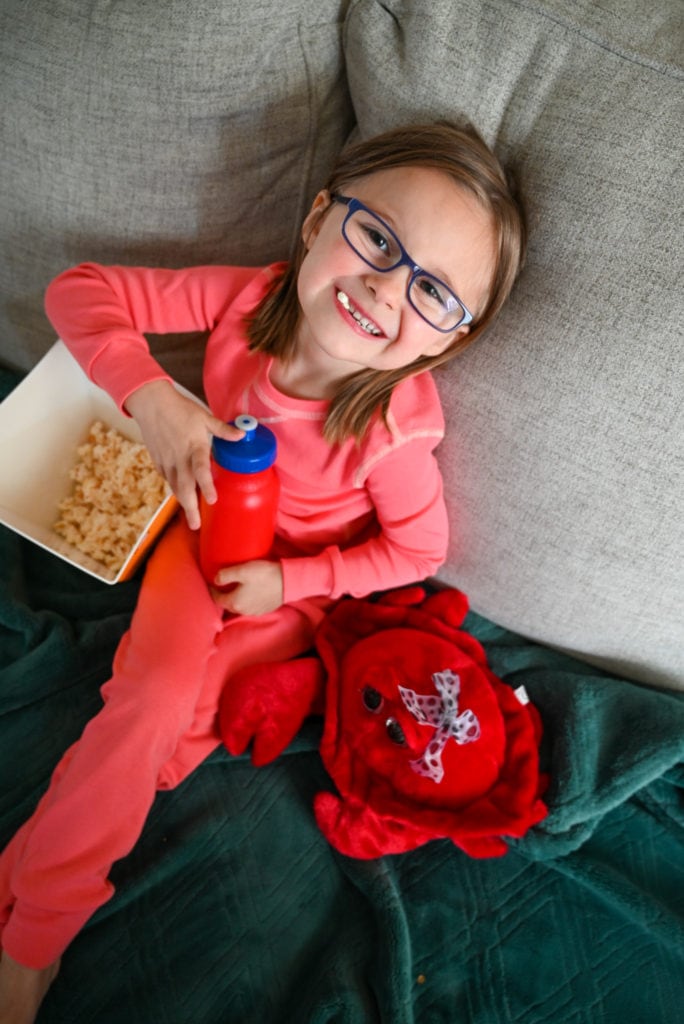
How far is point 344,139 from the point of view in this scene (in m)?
1.02

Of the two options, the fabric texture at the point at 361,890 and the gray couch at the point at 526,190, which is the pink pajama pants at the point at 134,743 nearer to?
the fabric texture at the point at 361,890

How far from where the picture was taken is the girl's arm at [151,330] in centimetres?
88

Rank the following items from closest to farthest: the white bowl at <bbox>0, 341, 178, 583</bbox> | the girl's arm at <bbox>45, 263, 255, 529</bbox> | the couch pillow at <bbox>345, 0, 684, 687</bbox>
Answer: the couch pillow at <bbox>345, 0, 684, 687</bbox> < the girl's arm at <bbox>45, 263, 255, 529</bbox> < the white bowl at <bbox>0, 341, 178, 583</bbox>

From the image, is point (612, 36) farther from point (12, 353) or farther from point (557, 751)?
point (12, 353)

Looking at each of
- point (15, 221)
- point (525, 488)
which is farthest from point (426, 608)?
point (15, 221)

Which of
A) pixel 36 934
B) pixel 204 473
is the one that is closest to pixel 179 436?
pixel 204 473

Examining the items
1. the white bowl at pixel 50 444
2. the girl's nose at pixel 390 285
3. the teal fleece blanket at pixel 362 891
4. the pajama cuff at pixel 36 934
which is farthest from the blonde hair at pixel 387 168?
the pajama cuff at pixel 36 934

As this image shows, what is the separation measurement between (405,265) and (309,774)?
2.27ft

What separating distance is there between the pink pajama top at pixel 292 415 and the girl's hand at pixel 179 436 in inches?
1.3

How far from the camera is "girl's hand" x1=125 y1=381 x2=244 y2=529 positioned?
0.86 metres

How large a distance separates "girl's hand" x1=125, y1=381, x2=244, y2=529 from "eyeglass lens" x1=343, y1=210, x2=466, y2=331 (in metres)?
0.26

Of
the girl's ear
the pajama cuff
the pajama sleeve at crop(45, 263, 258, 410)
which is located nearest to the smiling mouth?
the girl's ear

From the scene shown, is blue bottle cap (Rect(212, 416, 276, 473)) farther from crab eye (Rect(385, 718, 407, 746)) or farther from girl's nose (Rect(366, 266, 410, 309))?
crab eye (Rect(385, 718, 407, 746))

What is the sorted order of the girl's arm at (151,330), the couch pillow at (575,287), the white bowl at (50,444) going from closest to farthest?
the couch pillow at (575,287)
the girl's arm at (151,330)
the white bowl at (50,444)
